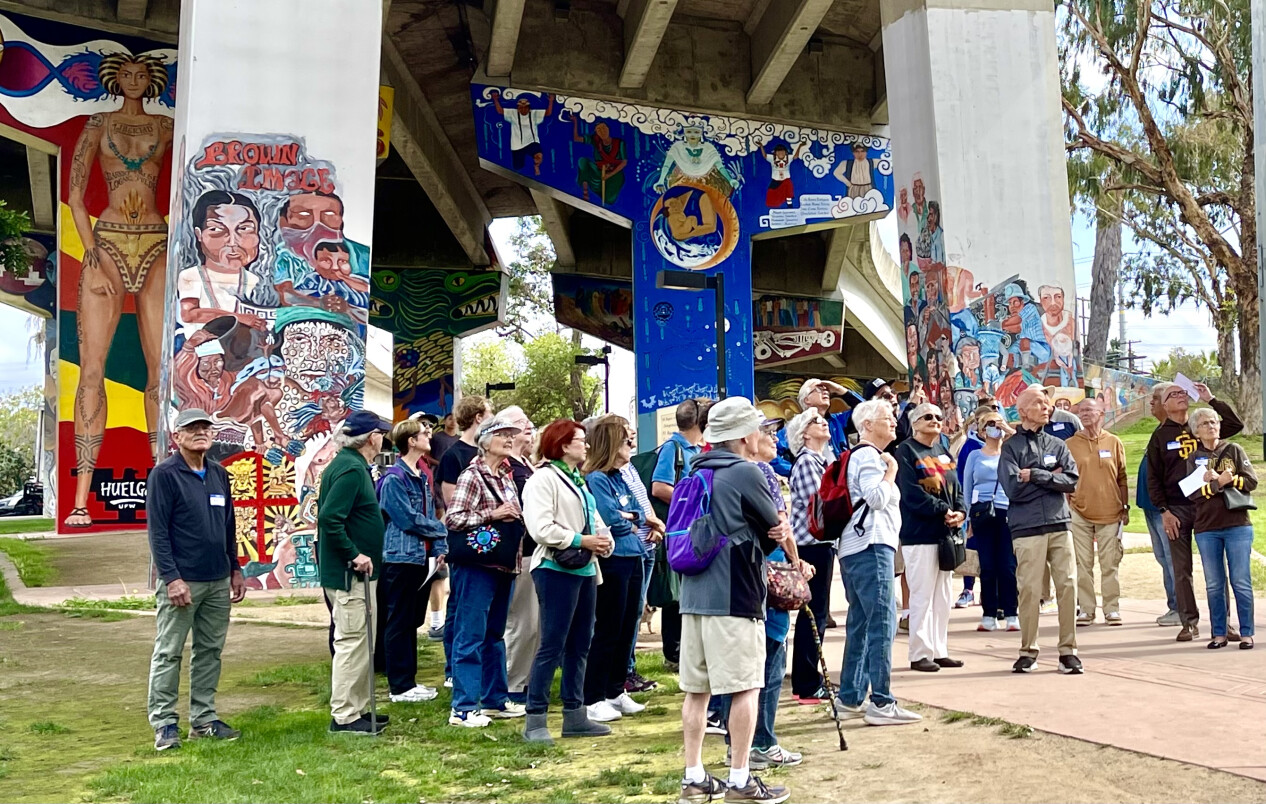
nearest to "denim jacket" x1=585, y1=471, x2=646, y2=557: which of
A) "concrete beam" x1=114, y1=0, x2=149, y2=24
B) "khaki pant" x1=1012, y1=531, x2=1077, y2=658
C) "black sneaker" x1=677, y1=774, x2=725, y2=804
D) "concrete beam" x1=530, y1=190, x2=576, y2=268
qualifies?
"black sneaker" x1=677, y1=774, x2=725, y2=804

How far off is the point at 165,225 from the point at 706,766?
766 inches

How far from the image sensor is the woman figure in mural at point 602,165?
2314 cm

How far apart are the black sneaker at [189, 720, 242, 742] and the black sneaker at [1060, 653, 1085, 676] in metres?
5.03

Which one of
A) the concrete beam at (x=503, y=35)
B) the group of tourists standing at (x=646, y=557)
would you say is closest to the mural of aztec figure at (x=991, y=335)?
the concrete beam at (x=503, y=35)

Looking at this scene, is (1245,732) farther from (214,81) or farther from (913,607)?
(214,81)

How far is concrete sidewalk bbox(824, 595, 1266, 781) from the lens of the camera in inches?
235

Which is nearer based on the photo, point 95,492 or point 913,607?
point 913,607

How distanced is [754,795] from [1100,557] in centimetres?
621

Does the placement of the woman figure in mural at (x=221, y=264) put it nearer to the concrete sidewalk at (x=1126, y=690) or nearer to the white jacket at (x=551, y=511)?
the concrete sidewalk at (x=1126, y=690)

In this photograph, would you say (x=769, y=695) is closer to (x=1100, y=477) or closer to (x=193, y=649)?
(x=193, y=649)

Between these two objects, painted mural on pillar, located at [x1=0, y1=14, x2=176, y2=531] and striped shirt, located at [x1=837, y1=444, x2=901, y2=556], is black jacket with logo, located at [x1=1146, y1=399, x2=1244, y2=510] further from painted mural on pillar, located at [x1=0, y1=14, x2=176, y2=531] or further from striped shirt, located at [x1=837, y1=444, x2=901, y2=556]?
painted mural on pillar, located at [x1=0, y1=14, x2=176, y2=531]

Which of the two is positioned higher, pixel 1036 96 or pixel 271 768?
pixel 1036 96

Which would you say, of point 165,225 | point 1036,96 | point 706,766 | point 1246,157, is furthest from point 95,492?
point 1246,157

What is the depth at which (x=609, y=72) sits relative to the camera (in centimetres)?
2356
